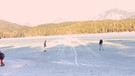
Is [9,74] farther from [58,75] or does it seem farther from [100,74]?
[100,74]

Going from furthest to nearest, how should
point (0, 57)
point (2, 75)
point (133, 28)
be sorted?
point (133, 28), point (0, 57), point (2, 75)

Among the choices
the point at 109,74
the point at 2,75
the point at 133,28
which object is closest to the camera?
the point at 109,74

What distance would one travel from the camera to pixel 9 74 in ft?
66.2

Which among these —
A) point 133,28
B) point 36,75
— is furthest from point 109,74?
point 133,28

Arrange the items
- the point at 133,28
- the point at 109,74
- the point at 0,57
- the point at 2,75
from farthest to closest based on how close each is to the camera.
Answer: the point at 133,28
the point at 0,57
the point at 2,75
the point at 109,74

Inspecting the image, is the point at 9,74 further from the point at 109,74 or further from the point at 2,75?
the point at 109,74

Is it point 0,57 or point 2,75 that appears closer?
point 2,75

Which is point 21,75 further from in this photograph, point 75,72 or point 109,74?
point 109,74

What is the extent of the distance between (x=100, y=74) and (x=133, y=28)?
18400 centimetres

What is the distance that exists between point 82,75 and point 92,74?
0.73 metres

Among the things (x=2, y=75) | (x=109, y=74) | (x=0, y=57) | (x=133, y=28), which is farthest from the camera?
(x=133, y=28)

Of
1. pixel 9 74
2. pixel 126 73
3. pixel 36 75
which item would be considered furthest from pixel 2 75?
pixel 126 73

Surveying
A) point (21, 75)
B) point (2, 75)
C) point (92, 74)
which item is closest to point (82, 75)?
point (92, 74)

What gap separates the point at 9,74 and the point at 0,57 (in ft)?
19.0
